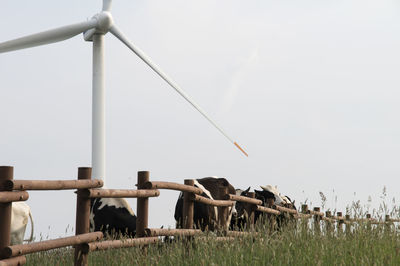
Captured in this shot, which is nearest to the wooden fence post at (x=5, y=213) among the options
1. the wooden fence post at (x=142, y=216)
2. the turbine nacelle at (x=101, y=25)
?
the wooden fence post at (x=142, y=216)

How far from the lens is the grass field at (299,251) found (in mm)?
6617

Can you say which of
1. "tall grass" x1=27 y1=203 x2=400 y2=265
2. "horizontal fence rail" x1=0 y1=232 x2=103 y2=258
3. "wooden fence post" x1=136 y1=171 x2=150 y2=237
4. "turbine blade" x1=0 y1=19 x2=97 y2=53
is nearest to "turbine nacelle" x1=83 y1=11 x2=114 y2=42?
"turbine blade" x1=0 y1=19 x2=97 y2=53

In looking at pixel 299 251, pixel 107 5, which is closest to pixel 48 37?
pixel 107 5

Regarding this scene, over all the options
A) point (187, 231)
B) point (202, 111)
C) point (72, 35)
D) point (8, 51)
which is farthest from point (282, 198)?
point (8, 51)

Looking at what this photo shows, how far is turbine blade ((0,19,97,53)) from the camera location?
18469 millimetres

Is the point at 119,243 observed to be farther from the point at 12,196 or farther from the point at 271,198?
the point at 271,198

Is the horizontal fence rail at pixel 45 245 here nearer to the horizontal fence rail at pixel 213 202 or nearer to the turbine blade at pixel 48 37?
the horizontal fence rail at pixel 213 202

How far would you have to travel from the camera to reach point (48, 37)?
18.6 metres

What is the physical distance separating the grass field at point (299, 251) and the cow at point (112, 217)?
6.13ft

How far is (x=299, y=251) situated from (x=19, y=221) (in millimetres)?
5281

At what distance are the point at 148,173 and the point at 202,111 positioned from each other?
33.7 feet

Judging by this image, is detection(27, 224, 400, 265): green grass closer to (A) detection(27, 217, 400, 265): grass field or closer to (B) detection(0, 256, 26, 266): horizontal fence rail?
(A) detection(27, 217, 400, 265): grass field

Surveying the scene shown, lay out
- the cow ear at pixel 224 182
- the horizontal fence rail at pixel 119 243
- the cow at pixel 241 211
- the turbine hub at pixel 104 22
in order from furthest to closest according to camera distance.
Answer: the turbine hub at pixel 104 22
the cow at pixel 241 211
the cow ear at pixel 224 182
the horizontal fence rail at pixel 119 243

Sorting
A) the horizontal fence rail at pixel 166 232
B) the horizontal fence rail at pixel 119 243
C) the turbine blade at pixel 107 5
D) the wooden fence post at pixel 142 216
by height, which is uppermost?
the turbine blade at pixel 107 5
